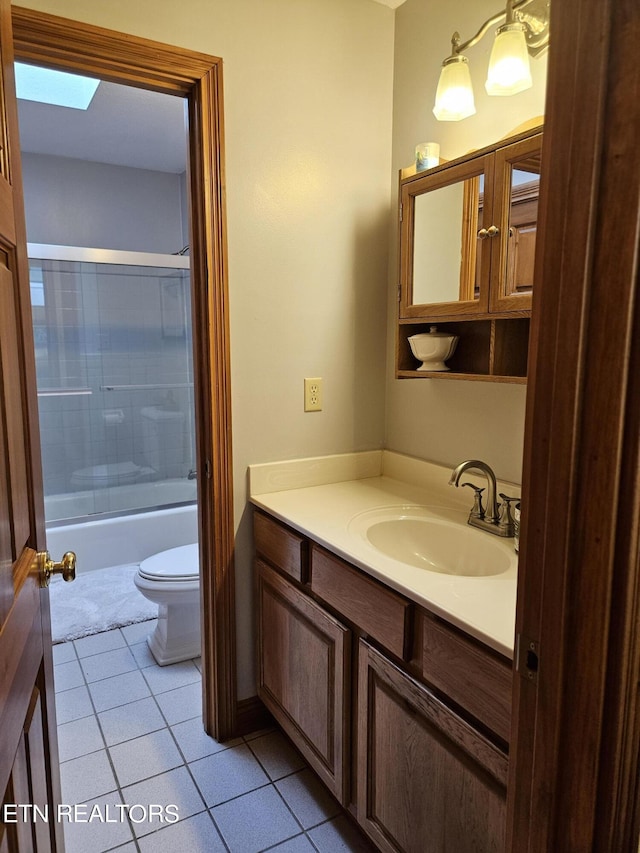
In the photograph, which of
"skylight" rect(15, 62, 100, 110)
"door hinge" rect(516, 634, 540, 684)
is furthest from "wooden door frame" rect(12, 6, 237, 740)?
"door hinge" rect(516, 634, 540, 684)

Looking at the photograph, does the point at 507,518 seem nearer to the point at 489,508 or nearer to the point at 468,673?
the point at 489,508

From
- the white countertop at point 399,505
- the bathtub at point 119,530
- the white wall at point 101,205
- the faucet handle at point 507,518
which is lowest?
the bathtub at point 119,530

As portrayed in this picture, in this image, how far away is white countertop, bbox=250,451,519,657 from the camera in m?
1.08

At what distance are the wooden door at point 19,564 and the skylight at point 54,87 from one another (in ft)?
6.01

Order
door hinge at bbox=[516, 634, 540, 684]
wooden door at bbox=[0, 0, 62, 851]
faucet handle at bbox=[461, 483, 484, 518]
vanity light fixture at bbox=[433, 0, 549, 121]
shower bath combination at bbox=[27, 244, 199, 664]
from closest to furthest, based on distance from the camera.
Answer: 1. door hinge at bbox=[516, 634, 540, 684]
2. wooden door at bbox=[0, 0, 62, 851]
3. vanity light fixture at bbox=[433, 0, 549, 121]
4. faucet handle at bbox=[461, 483, 484, 518]
5. shower bath combination at bbox=[27, 244, 199, 664]

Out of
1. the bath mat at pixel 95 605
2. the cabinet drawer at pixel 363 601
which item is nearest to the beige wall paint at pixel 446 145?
the cabinet drawer at pixel 363 601

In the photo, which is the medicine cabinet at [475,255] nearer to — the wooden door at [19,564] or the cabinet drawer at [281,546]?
the cabinet drawer at [281,546]

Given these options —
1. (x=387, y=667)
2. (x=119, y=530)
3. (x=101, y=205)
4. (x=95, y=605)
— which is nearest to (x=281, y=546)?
(x=387, y=667)

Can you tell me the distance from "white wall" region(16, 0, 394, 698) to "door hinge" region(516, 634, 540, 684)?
4.38ft

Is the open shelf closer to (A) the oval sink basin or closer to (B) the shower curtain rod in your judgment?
(A) the oval sink basin

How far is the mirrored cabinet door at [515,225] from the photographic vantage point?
4.43 feet

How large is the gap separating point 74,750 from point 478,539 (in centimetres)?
152

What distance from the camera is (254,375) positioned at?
186cm

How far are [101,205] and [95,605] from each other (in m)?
2.50
